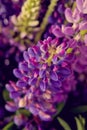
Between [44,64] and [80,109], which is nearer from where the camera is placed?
[44,64]

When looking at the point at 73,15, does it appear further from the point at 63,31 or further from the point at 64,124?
the point at 64,124

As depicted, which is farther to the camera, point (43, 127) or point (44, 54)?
point (43, 127)

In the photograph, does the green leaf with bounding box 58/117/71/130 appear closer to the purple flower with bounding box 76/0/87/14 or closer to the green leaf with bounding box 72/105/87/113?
the green leaf with bounding box 72/105/87/113

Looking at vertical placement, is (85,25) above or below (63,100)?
above

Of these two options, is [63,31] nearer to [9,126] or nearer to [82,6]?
[82,6]

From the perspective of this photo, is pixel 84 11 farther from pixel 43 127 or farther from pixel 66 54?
pixel 43 127

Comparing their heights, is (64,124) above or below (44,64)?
below

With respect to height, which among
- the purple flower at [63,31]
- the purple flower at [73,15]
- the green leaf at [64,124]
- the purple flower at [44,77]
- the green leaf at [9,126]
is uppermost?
the purple flower at [73,15]

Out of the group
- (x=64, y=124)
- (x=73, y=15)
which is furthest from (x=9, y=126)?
(x=73, y=15)

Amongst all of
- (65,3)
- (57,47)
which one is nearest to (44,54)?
(57,47)

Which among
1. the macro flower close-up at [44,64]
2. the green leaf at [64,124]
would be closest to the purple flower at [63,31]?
the macro flower close-up at [44,64]

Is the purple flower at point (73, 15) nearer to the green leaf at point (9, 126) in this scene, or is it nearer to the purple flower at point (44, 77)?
the purple flower at point (44, 77)
